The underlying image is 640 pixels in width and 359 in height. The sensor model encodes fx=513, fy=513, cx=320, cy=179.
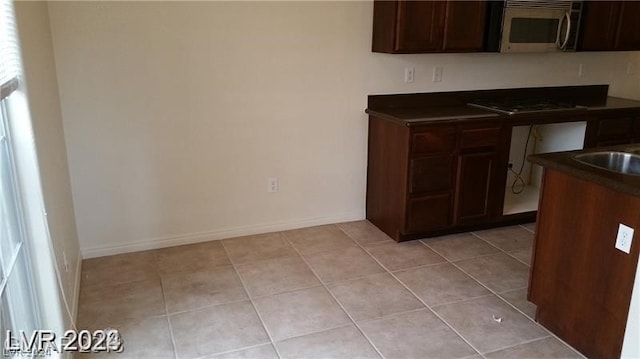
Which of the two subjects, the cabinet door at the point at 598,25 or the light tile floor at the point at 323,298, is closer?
the light tile floor at the point at 323,298

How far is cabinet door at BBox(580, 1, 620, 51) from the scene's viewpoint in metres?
3.98

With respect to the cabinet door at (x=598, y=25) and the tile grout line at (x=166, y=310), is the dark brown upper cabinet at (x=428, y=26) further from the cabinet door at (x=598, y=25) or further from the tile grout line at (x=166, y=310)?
the tile grout line at (x=166, y=310)

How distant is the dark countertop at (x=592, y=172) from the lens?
6.67 ft

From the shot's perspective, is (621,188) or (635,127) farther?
(635,127)

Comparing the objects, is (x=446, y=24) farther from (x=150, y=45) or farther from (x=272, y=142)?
(x=150, y=45)

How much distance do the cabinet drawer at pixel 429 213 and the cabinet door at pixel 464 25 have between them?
107 centimetres

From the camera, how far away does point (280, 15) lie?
11.4 ft

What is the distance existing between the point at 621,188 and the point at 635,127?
2.47 m

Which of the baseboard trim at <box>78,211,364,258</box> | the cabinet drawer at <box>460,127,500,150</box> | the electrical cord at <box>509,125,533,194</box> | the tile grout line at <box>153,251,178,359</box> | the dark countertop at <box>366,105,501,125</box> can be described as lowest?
the tile grout line at <box>153,251,178,359</box>

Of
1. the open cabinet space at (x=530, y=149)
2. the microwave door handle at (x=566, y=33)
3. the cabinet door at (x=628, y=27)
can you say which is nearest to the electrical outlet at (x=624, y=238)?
the open cabinet space at (x=530, y=149)

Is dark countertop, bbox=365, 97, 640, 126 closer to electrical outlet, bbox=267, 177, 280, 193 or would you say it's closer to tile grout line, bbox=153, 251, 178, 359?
electrical outlet, bbox=267, 177, 280, 193

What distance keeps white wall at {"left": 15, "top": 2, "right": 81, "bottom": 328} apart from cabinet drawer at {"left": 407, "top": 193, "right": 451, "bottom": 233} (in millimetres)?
2143

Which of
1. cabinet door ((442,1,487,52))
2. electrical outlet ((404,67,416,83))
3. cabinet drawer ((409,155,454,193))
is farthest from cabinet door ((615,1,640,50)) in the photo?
cabinet drawer ((409,155,454,193))

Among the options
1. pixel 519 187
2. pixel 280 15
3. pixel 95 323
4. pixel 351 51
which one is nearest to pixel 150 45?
pixel 280 15
